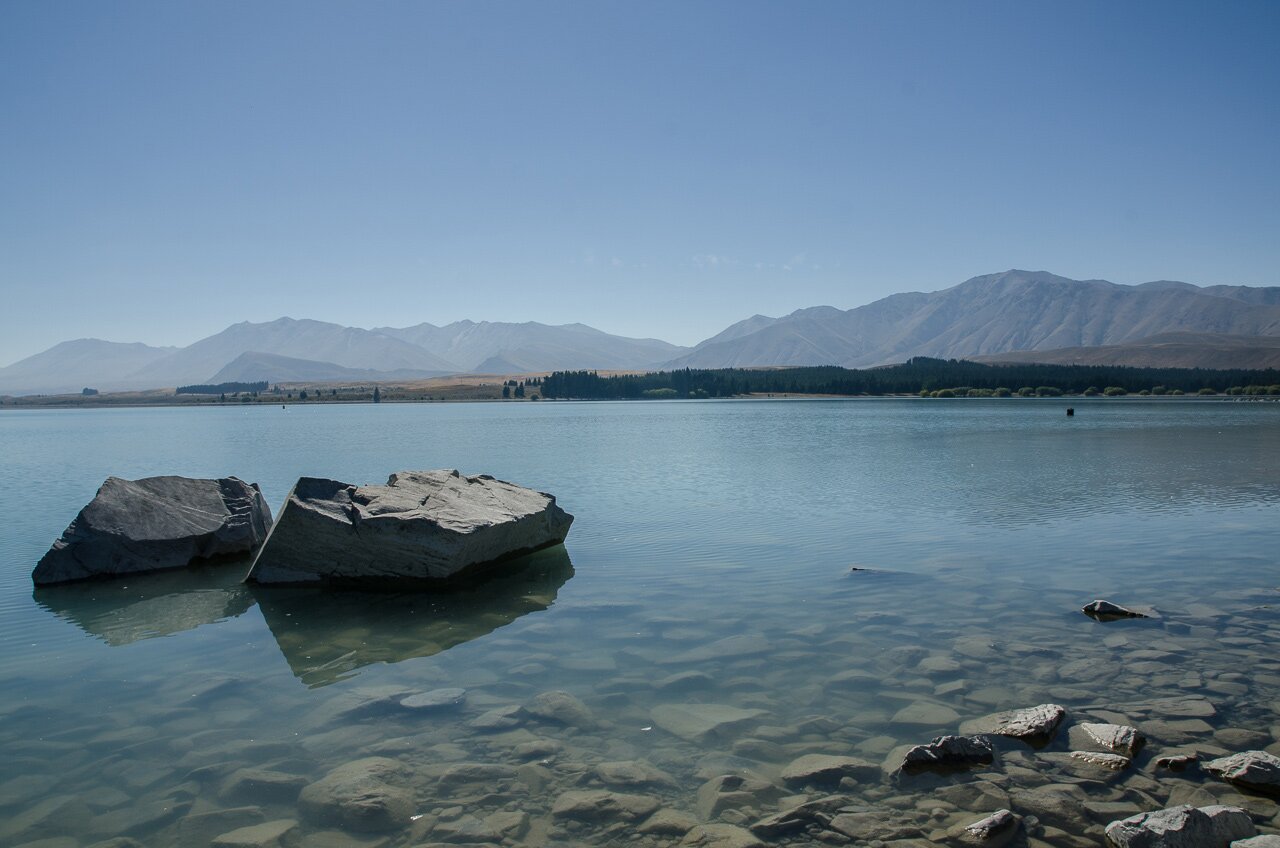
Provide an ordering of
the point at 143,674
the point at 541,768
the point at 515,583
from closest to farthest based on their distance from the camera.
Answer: the point at 541,768 < the point at 143,674 < the point at 515,583

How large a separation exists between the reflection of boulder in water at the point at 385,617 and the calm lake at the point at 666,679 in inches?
3.1

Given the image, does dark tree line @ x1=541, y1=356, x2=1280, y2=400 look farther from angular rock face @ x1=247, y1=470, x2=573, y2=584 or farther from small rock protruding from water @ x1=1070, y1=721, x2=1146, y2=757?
small rock protruding from water @ x1=1070, y1=721, x2=1146, y2=757

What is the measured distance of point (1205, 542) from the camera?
A: 18.0 m

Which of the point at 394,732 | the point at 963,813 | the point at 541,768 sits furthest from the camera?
the point at 394,732

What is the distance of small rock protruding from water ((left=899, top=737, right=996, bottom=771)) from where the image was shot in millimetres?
7645

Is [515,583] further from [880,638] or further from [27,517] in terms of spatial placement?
[27,517]

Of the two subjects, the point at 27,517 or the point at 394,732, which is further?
the point at 27,517

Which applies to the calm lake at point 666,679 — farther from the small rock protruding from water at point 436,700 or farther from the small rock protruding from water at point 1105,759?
the small rock protruding from water at point 1105,759

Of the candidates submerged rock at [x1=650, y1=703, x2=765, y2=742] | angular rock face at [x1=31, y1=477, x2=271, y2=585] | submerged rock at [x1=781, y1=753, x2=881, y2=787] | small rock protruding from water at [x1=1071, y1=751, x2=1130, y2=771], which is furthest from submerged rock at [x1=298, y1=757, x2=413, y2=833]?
angular rock face at [x1=31, y1=477, x2=271, y2=585]

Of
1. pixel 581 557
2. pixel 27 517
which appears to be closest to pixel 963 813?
pixel 581 557

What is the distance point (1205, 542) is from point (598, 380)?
180175mm

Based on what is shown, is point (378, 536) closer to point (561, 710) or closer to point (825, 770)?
point (561, 710)

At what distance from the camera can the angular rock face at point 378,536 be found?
1468cm

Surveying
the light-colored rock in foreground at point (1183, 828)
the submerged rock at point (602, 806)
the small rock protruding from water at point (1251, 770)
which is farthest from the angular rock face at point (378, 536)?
the small rock protruding from water at point (1251, 770)
